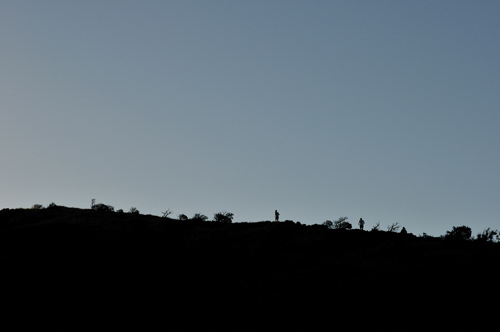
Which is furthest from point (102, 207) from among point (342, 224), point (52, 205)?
point (342, 224)

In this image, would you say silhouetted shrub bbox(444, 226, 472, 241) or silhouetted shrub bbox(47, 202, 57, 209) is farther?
silhouetted shrub bbox(47, 202, 57, 209)

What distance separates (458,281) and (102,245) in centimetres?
2936

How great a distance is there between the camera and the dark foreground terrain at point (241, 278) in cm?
2932

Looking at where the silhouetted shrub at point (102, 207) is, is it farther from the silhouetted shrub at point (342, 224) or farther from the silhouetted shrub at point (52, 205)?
the silhouetted shrub at point (342, 224)

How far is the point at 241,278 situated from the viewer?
36.0 meters

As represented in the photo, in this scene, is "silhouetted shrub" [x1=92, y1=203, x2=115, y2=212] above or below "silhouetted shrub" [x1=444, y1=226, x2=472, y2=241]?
above

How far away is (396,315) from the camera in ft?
92.7

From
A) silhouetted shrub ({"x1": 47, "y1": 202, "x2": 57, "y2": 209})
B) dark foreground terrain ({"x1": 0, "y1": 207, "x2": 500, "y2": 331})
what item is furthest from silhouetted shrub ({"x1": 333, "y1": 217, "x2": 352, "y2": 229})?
silhouetted shrub ({"x1": 47, "y1": 202, "x2": 57, "y2": 209})

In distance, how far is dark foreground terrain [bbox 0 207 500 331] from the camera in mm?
29319

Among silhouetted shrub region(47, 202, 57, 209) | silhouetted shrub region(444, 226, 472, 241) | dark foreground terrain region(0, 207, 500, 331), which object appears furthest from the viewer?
silhouetted shrub region(47, 202, 57, 209)

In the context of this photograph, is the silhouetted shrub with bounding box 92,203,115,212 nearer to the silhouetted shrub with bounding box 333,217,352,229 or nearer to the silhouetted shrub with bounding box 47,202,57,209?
the silhouetted shrub with bounding box 47,202,57,209

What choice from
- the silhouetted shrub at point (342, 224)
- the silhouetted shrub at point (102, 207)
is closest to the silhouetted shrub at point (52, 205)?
the silhouetted shrub at point (102, 207)

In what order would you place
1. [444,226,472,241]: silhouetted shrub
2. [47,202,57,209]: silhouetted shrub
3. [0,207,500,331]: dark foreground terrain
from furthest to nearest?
[47,202,57,209]: silhouetted shrub < [444,226,472,241]: silhouetted shrub < [0,207,500,331]: dark foreground terrain

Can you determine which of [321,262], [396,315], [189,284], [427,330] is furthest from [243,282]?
[427,330]
